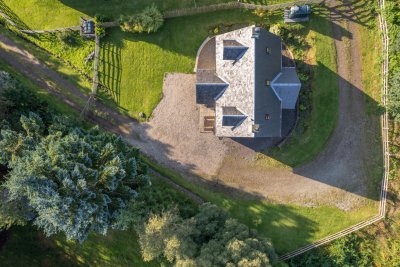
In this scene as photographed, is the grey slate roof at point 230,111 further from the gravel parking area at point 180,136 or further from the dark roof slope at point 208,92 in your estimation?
the gravel parking area at point 180,136

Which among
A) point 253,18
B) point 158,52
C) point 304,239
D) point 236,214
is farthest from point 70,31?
point 304,239

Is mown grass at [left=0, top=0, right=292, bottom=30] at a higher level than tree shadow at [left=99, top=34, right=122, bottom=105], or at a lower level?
higher

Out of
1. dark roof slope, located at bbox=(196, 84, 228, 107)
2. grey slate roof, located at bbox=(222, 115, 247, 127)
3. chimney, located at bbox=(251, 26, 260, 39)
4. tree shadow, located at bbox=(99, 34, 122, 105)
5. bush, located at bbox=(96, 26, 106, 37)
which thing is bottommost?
grey slate roof, located at bbox=(222, 115, 247, 127)

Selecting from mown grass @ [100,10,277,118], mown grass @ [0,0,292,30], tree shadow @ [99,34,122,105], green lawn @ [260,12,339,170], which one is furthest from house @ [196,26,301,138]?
tree shadow @ [99,34,122,105]

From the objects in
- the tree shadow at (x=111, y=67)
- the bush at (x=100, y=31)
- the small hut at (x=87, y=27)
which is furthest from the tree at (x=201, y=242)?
the small hut at (x=87, y=27)

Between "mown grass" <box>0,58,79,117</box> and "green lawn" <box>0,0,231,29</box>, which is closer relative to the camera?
"green lawn" <box>0,0,231,29</box>

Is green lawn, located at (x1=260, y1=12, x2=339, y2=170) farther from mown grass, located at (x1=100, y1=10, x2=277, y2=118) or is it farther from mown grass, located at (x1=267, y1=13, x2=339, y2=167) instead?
mown grass, located at (x1=100, y1=10, x2=277, y2=118)

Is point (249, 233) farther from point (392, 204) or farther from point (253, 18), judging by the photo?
point (253, 18)
